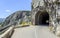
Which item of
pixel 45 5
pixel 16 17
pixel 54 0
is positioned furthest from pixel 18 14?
pixel 54 0

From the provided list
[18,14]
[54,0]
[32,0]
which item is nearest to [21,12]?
[18,14]

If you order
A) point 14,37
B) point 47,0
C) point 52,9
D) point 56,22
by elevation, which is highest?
point 47,0

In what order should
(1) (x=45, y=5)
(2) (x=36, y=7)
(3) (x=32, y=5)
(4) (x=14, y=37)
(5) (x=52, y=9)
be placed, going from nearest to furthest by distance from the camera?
(4) (x=14, y=37) < (5) (x=52, y=9) < (1) (x=45, y=5) < (2) (x=36, y=7) < (3) (x=32, y=5)

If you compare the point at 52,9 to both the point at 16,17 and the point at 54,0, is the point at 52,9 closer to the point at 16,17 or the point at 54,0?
the point at 54,0

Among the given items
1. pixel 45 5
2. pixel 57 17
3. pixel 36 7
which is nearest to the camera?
pixel 57 17

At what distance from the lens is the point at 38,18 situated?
88.3 feet

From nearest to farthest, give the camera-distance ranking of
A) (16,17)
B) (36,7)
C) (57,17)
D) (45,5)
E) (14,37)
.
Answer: (14,37) < (57,17) < (45,5) < (36,7) < (16,17)

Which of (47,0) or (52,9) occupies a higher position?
(47,0)

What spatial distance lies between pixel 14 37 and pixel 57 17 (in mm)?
6187

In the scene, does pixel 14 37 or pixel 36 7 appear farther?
pixel 36 7

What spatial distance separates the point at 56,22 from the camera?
60.7 ft

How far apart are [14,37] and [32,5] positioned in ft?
42.3

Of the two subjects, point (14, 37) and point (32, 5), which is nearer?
point (14, 37)

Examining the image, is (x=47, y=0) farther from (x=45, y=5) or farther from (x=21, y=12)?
(x=21, y=12)
